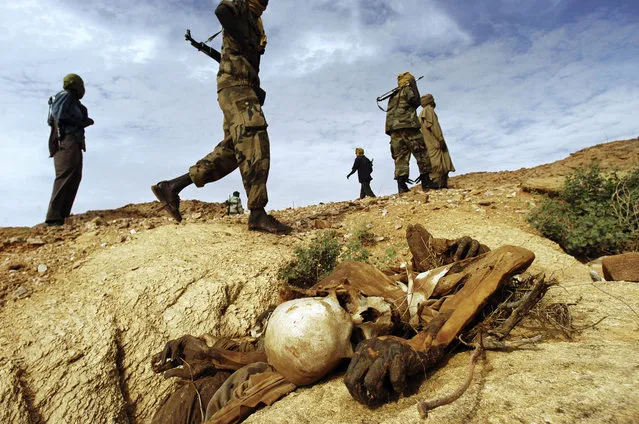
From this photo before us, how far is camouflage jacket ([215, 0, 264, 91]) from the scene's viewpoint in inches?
144

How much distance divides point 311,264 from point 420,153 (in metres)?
5.21

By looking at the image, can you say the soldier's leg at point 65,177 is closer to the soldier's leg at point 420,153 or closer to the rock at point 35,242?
the rock at point 35,242

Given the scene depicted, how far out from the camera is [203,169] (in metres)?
3.77

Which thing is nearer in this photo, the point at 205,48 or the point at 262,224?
the point at 262,224

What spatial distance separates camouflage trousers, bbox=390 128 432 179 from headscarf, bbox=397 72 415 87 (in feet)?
3.38

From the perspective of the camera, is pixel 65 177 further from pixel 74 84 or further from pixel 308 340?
pixel 308 340

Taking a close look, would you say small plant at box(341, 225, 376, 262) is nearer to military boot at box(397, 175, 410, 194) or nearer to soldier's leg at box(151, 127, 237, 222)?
soldier's leg at box(151, 127, 237, 222)

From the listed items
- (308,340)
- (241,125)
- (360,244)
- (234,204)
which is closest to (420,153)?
(234,204)

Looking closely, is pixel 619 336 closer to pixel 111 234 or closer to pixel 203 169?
pixel 203 169

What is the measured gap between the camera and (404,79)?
793 centimetres

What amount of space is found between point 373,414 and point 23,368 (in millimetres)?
1929

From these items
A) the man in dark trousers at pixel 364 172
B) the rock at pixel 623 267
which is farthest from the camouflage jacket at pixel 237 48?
the man in dark trousers at pixel 364 172

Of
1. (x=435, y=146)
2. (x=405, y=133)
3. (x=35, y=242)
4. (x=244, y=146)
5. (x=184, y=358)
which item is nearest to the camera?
(x=184, y=358)

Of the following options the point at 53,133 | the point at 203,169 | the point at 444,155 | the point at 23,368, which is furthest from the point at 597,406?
the point at 444,155
